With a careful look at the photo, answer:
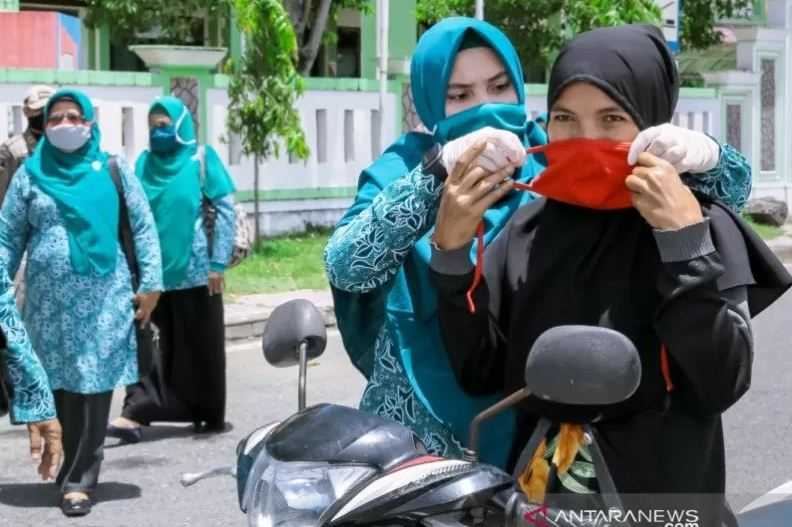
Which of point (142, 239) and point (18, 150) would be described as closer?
point (142, 239)

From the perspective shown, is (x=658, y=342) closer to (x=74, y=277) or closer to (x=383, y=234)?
(x=383, y=234)

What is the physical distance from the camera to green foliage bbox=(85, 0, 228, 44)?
Answer: 17.0 metres

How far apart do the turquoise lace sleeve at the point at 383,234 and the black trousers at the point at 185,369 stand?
14.8 ft

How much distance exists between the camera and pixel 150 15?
57.2ft

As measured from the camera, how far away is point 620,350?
2.18 meters

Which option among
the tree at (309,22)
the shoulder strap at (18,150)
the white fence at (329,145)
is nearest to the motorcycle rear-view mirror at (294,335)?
the shoulder strap at (18,150)

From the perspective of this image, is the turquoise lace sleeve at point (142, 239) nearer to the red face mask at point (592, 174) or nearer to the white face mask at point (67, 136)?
the white face mask at point (67, 136)

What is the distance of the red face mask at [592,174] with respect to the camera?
2449 millimetres

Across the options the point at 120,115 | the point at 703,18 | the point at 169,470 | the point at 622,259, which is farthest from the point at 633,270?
the point at 703,18

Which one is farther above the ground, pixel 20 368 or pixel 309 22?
pixel 309 22

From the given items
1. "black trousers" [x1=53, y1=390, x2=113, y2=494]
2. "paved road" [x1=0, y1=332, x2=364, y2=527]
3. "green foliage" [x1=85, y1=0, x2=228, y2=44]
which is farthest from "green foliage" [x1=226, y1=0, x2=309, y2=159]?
"black trousers" [x1=53, y1=390, x2=113, y2=494]

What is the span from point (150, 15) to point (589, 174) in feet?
50.9

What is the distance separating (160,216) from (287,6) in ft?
32.0

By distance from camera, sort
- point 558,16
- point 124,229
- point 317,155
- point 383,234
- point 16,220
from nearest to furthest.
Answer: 1. point 383,234
2. point 16,220
3. point 124,229
4. point 317,155
5. point 558,16
